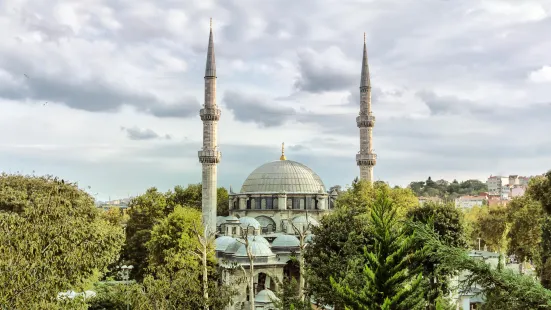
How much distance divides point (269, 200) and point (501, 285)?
130 feet

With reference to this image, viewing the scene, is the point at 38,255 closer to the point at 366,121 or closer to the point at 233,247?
the point at 233,247

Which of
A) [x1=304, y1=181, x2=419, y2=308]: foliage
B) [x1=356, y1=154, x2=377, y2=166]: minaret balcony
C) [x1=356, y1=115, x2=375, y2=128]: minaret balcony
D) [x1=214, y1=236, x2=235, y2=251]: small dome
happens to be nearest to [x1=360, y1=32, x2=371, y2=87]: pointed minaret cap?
[x1=356, y1=115, x2=375, y2=128]: minaret balcony

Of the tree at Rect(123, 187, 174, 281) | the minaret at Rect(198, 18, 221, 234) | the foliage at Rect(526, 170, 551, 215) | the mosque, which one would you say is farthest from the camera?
the minaret at Rect(198, 18, 221, 234)

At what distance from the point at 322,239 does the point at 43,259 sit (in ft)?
42.7

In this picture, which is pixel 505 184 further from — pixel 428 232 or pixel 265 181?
pixel 428 232

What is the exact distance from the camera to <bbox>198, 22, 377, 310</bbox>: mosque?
3709 centimetres

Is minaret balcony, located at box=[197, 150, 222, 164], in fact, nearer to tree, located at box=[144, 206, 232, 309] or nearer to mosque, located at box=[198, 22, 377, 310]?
mosque, located at box=[198, 22, 377, 310]

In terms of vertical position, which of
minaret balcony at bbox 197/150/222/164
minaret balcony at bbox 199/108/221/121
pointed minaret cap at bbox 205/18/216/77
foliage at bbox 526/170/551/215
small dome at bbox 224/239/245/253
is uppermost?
pointed minaret cap at bbox 205/18/216/77

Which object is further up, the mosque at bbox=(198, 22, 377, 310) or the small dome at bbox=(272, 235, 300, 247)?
the mosque at bbox=(198, 22, 377, 310)

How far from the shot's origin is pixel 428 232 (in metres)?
11.9

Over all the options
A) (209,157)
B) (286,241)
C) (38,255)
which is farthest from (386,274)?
(209,157)

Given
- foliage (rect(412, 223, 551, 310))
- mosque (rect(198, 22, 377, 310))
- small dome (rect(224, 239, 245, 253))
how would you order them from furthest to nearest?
mosque (rect(198, 22, 377, 310)) → small dome (rect(224, 239, 245, 253)) → foliage (rect(412, 223, 551, 310))

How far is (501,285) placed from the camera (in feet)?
30.8

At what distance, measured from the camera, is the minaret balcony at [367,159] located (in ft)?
161
